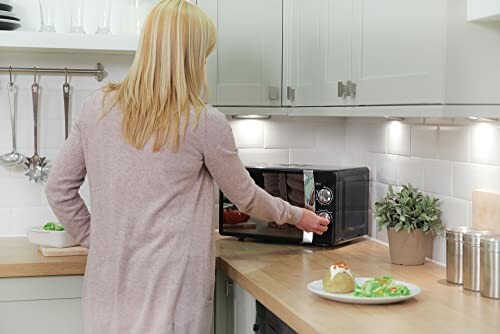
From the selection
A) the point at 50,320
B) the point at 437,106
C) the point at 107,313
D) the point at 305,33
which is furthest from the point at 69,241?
the point at 437,106

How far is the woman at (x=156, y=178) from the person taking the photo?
7.41 feet

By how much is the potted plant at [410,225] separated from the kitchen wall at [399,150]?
0.06m

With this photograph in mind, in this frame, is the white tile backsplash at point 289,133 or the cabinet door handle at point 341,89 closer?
the cabinet door handle at point 341,89

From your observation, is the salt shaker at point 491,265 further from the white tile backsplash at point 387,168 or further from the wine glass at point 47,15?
the wine glass at point 47,15

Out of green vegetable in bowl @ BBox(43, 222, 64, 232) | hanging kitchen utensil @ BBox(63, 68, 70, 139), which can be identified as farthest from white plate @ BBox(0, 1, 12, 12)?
green vegetable in bowl @ BBox(43, 222, 64, 232)

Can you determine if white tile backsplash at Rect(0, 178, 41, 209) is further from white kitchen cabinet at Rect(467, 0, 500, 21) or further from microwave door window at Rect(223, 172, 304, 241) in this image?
white kitchen cabinet at Rect(467, 0, 500, 21)

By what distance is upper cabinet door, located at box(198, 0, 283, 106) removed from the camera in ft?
9.85

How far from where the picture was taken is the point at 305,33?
290cm

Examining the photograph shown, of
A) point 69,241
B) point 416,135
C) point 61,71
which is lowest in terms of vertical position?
point 69,241

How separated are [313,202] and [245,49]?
2.04 ft

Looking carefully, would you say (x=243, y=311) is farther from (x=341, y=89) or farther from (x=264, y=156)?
(x=264, y=156)

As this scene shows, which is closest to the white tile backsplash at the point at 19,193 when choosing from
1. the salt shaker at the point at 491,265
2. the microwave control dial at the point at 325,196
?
the microwave control dial at the point at 325,196

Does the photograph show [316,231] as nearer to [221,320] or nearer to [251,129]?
[221,320]

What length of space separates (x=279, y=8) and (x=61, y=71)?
91cm
